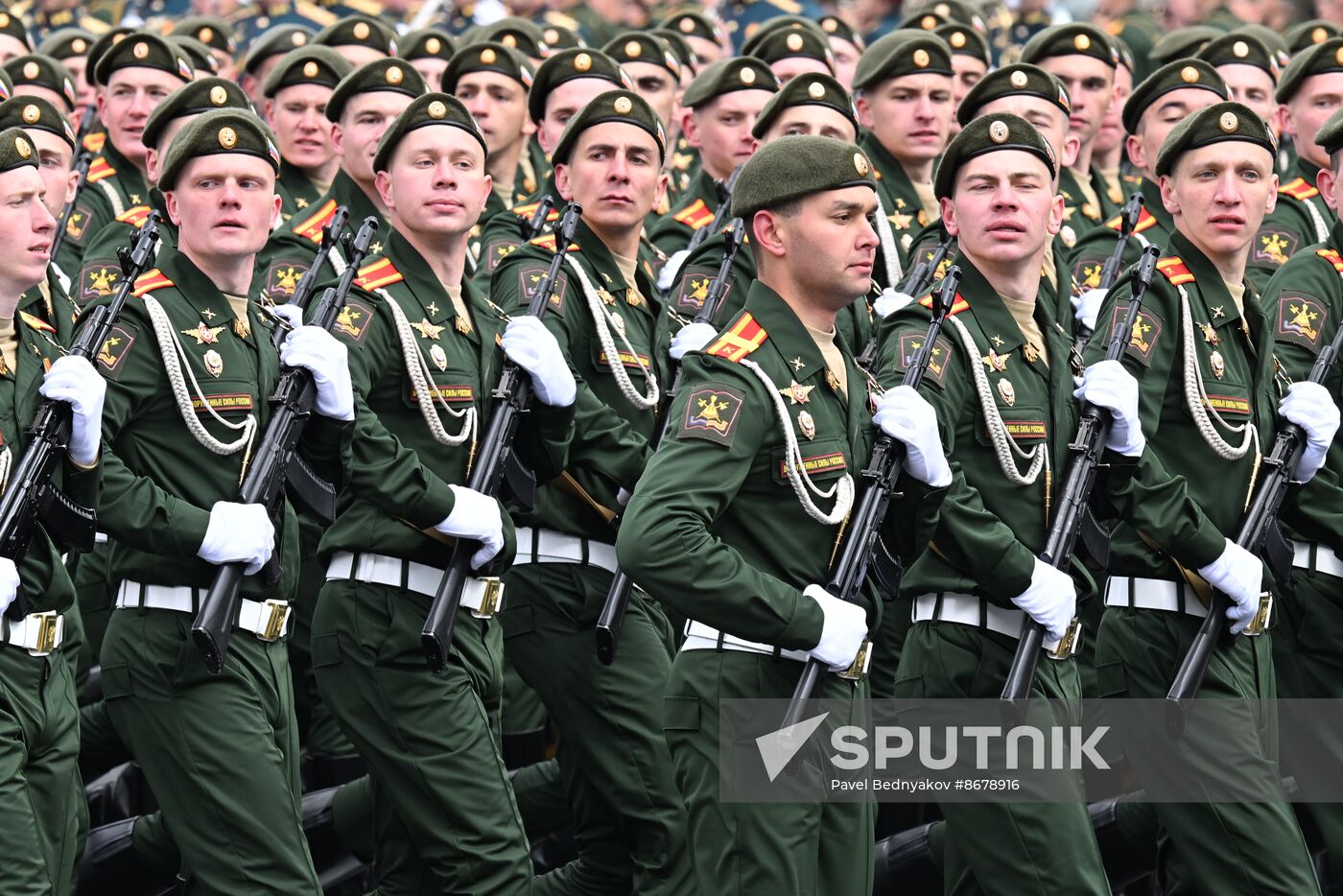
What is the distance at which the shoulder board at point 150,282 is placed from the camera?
6.97 m

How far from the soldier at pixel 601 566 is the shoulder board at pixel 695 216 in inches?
53.6

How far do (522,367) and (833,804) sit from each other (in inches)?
72.0

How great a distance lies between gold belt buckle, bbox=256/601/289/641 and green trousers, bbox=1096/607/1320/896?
244cm

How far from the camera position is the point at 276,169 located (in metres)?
7.43

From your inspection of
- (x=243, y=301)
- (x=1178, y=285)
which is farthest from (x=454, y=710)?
(x=1178, y=285)

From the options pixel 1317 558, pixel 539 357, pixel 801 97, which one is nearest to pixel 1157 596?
pixel 1317 558

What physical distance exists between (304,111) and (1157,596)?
445 centimetres

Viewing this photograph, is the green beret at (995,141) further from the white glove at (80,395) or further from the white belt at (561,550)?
the white glove at (80,395)

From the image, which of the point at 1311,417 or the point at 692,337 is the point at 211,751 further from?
the point at 1311,417

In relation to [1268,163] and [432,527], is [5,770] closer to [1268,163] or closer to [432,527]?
[432,527]

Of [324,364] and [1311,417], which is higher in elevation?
[324,364]

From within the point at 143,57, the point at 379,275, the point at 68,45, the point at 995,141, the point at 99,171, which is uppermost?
the point at 68,45

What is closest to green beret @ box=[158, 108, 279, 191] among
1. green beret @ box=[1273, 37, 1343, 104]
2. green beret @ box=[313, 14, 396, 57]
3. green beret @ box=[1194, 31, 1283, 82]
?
green beret @ box=[313, 14, 396, 57]

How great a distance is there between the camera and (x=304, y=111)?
10156 millimetres
